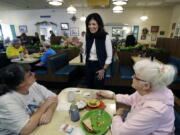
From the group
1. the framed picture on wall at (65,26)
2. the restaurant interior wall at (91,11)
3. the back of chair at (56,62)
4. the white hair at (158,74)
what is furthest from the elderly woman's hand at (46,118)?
the framed picture on wall at (65,26)

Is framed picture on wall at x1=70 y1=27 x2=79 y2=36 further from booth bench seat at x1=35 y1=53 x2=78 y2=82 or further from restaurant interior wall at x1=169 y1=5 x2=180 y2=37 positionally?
restaurant interior wall at x1=169 y1=5 x2=180 y2=37

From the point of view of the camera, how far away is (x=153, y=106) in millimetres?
752

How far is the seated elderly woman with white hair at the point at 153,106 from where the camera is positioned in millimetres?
746

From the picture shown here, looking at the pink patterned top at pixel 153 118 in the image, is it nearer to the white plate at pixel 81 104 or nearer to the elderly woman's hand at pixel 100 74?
the white plate at pixel 81 104

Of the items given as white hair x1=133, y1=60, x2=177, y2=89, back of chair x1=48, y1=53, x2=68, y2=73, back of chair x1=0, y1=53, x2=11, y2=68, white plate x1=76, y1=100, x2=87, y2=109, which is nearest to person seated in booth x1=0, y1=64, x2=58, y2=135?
white plate x1=76, y1=100, x2=87, y2=109

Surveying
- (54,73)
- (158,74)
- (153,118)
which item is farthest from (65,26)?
(153,118)

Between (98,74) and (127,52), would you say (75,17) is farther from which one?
(98,74)

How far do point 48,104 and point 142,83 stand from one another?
824 mm

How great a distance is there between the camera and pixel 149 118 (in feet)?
2.41

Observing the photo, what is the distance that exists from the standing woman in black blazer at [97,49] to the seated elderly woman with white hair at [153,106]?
107 centimetres

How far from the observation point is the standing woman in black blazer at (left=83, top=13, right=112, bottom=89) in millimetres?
1824

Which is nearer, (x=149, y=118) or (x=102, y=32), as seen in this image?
(x=149, y=118)

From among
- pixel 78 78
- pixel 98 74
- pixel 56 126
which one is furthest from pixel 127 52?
pixel 56 126

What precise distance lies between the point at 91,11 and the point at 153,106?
8.72 metres
